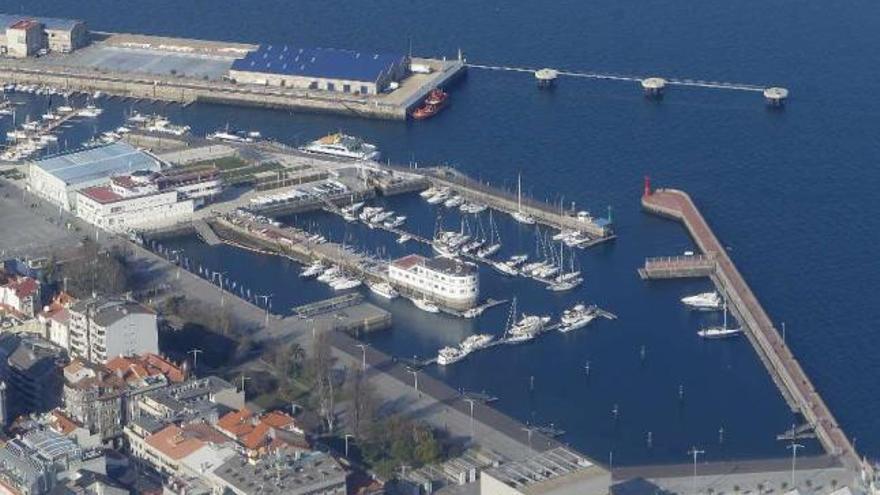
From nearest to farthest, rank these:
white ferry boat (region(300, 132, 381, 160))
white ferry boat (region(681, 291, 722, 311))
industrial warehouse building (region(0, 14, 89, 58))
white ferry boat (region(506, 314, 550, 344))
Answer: white ferry boat (region(506, 314, 550, 344)) → white ferry boat (region(681, 291, 722, 311)) → white ferry boat (region(300, 132, 381, 160)) → industrial warehouse building (region(0, 14, 89, 58))

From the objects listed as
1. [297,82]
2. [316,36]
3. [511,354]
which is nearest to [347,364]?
[511,354]

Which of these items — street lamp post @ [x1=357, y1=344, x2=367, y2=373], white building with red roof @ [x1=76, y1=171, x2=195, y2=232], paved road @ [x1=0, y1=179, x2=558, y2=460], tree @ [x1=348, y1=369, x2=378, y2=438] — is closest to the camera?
tree @ [x1=348, y1=369, x2=378, y2=438]

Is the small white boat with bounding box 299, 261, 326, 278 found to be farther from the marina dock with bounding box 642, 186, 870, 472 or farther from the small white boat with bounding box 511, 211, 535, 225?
the marina dock with bounding box 642, 186, 870, 472

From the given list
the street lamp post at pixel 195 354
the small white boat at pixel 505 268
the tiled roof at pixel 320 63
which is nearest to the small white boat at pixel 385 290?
the small white boat at pixel 505 268

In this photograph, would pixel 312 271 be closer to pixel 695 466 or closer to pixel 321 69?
pixel 695 466

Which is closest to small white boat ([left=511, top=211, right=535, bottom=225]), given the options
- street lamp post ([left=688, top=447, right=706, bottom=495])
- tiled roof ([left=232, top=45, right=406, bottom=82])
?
tiled roof ([left=232, top=45, right=406, bottom=82])

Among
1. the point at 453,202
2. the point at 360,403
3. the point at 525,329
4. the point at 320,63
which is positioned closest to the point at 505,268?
the point at 525,329

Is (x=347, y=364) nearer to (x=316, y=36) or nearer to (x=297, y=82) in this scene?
(x=297, y=82)
